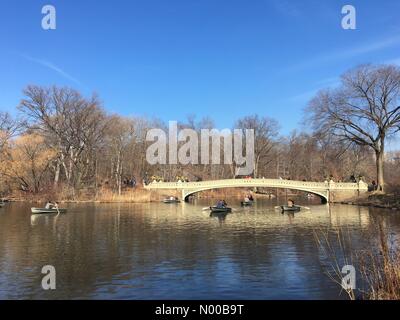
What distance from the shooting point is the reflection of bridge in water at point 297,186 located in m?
49.9

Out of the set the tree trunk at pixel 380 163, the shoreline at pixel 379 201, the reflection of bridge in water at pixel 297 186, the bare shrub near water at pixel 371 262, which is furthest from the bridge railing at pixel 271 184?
the bare shrub near water at pixel 371 262

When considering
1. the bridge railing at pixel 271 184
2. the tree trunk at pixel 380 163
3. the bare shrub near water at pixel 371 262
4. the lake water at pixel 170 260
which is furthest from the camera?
the bridge railing at pixel 271 184

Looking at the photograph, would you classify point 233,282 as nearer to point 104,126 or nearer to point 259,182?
point 259,182

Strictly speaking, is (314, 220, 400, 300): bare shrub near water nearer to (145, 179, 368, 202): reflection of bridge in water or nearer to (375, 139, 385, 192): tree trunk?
(375, 139, 385, 192): tree trunk

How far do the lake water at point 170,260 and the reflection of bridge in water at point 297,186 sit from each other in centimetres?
2345

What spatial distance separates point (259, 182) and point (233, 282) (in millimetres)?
40238

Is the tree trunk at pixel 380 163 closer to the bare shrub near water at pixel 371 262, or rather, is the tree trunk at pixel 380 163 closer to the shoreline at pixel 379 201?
the shoreline at pixel 379 201

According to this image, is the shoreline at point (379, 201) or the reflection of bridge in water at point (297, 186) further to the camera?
the reflection of bridge in water at point (297, 186)

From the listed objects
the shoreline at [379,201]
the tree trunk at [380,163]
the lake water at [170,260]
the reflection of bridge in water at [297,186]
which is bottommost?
the lake water at [170,260]

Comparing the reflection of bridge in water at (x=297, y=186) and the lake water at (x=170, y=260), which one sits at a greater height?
the reflection of bridge in water at (x=297, y=186)

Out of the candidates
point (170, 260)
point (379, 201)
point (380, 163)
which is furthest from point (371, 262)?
point (380, 163)

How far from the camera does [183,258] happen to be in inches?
620

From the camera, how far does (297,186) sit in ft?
171
